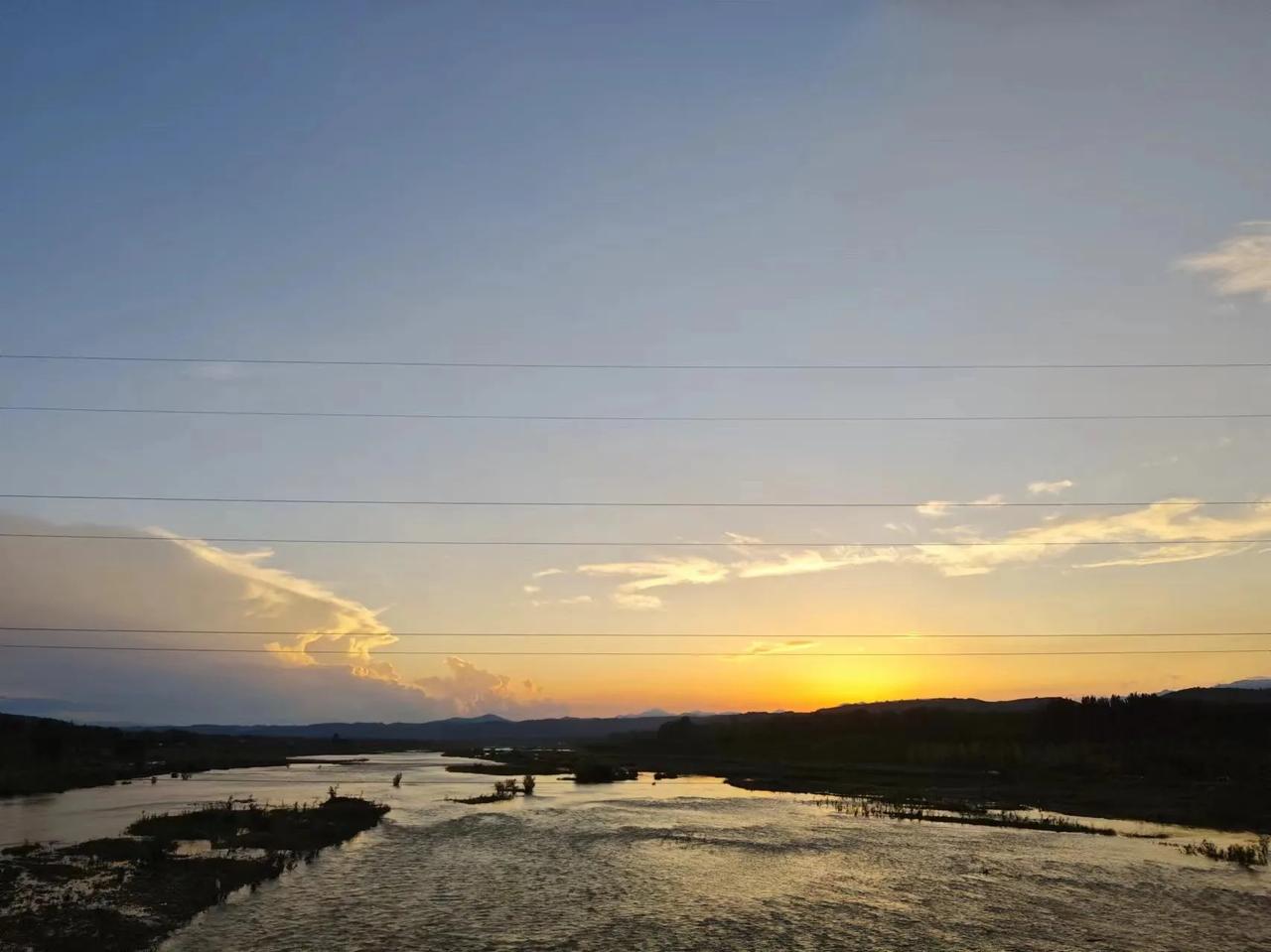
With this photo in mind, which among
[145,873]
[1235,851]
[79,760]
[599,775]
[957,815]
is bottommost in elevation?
[599,775]

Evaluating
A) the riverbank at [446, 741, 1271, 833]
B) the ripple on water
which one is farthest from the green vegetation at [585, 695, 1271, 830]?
the ripple on water

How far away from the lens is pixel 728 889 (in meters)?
37.0

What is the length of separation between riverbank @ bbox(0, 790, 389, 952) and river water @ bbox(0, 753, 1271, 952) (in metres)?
1.47

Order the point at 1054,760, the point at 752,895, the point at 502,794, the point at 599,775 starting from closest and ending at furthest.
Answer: the point at 752,895, the point at 502,794, the point at 1054,760, the point at 599,775

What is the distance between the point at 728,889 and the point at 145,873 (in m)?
23.6

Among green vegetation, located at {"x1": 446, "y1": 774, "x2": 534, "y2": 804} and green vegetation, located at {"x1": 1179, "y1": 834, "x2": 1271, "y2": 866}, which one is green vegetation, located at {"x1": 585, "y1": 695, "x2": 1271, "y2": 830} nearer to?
green vegetation, located at {"x1": 1179, "y1": 834, "x2": 1271, "y2": 866}

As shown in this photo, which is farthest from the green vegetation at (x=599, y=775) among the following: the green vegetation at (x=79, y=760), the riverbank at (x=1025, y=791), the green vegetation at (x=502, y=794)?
the green vegetation at (x=79, y=760)

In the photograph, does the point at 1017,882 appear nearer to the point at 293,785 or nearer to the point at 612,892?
the point at 612,892

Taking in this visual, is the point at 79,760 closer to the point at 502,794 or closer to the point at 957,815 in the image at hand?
the point at 502,794

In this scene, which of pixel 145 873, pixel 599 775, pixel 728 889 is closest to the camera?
pixel 145 873

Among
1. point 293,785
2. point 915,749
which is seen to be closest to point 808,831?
point 293,785

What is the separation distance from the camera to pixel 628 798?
82000 mm

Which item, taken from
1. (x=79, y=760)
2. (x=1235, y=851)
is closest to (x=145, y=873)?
(x=1235, y=851)

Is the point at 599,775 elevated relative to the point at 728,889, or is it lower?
lower
